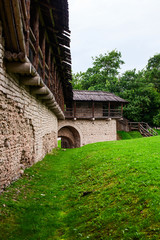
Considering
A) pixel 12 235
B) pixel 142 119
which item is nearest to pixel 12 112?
pixel 12 235

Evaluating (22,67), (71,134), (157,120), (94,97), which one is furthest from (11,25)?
(157,120)

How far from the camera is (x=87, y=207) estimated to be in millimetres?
4164

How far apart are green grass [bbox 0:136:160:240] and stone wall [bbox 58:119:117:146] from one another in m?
14.7

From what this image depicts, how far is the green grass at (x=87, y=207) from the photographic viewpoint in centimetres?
305

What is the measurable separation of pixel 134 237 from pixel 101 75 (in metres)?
33.8

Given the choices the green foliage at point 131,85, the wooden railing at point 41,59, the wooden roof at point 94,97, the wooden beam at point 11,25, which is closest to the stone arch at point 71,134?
the wooden roof at point 94,97

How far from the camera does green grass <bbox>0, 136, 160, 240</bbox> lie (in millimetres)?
3051

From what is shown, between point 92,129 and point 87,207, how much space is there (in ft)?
56.3

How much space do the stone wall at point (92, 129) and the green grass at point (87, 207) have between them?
579 inches

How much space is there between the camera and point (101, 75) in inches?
1382

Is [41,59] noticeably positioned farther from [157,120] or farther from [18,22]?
[157,120]

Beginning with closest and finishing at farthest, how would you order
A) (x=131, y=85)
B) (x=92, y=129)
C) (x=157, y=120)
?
(x=92, y=129)
(x=157, y=120)
(x=131, y=85)

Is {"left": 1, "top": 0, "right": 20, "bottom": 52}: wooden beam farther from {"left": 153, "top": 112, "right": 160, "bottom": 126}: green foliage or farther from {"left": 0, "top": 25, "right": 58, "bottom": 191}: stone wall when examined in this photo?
{"left": 153, "top": 112, "right": 160, "bottom": 126}: green foliage

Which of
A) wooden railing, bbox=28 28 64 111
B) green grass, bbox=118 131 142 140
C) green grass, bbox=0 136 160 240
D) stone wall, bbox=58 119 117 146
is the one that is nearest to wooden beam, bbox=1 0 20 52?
wooden railing, bbox=28 28 64 111
